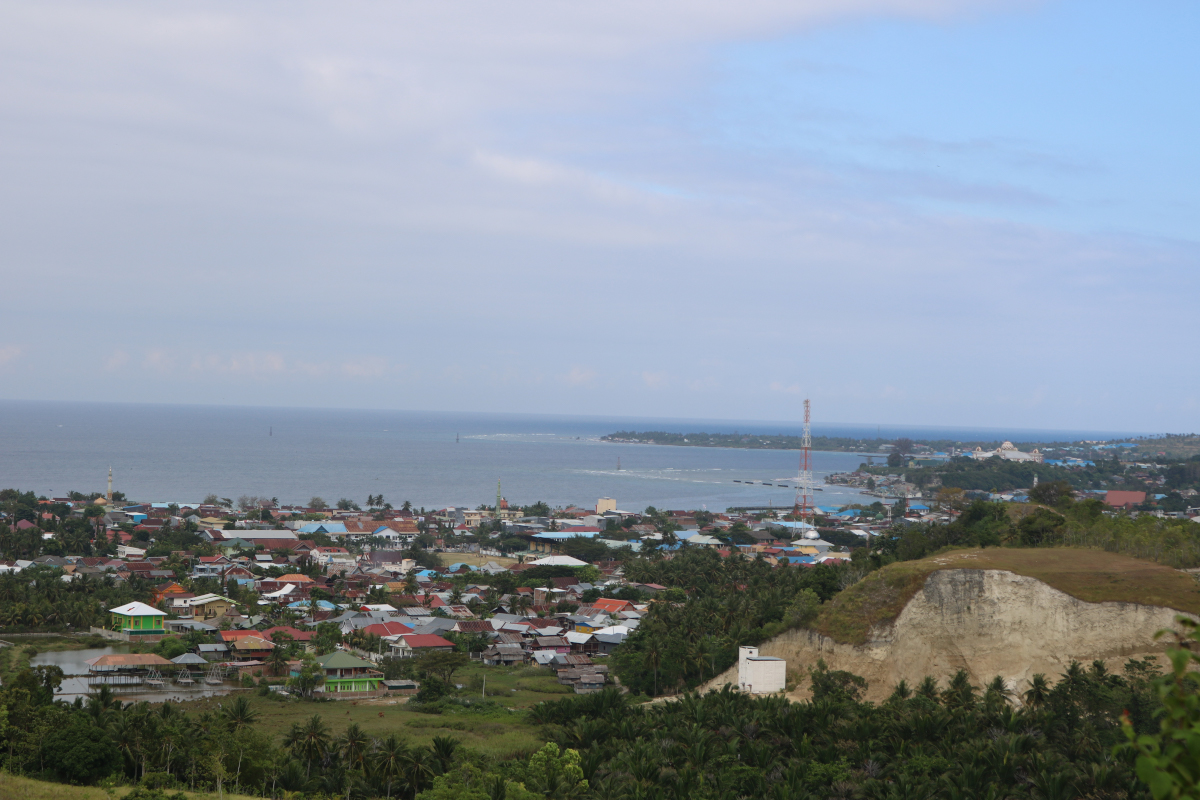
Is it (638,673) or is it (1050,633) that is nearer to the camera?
(1050,633)

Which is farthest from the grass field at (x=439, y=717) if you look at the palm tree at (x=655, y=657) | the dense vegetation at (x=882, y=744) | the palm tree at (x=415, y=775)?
the palm tree at (x=655, y=657)

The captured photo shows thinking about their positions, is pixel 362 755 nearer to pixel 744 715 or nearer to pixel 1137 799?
pixel 744 715

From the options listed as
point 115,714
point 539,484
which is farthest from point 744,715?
point 539,484

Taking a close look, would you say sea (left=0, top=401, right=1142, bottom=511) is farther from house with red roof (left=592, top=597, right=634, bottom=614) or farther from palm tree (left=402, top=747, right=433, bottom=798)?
palm tree (left=402, top=747, right=433, bottom=798)

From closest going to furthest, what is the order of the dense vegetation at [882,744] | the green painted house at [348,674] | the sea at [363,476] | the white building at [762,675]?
the dense vegetation at [882,744]
the white building at [762,675]
the green painted house at [348,674]
the sea at [363,476]

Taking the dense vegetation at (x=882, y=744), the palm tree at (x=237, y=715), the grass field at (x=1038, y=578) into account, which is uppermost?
the grass field at (x=1038, y=578)

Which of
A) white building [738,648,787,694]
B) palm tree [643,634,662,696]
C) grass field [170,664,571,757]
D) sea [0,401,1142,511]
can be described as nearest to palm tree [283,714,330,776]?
grass field [170,664,571,757]

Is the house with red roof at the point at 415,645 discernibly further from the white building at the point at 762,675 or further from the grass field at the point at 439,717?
the white building at the point at 762,675
